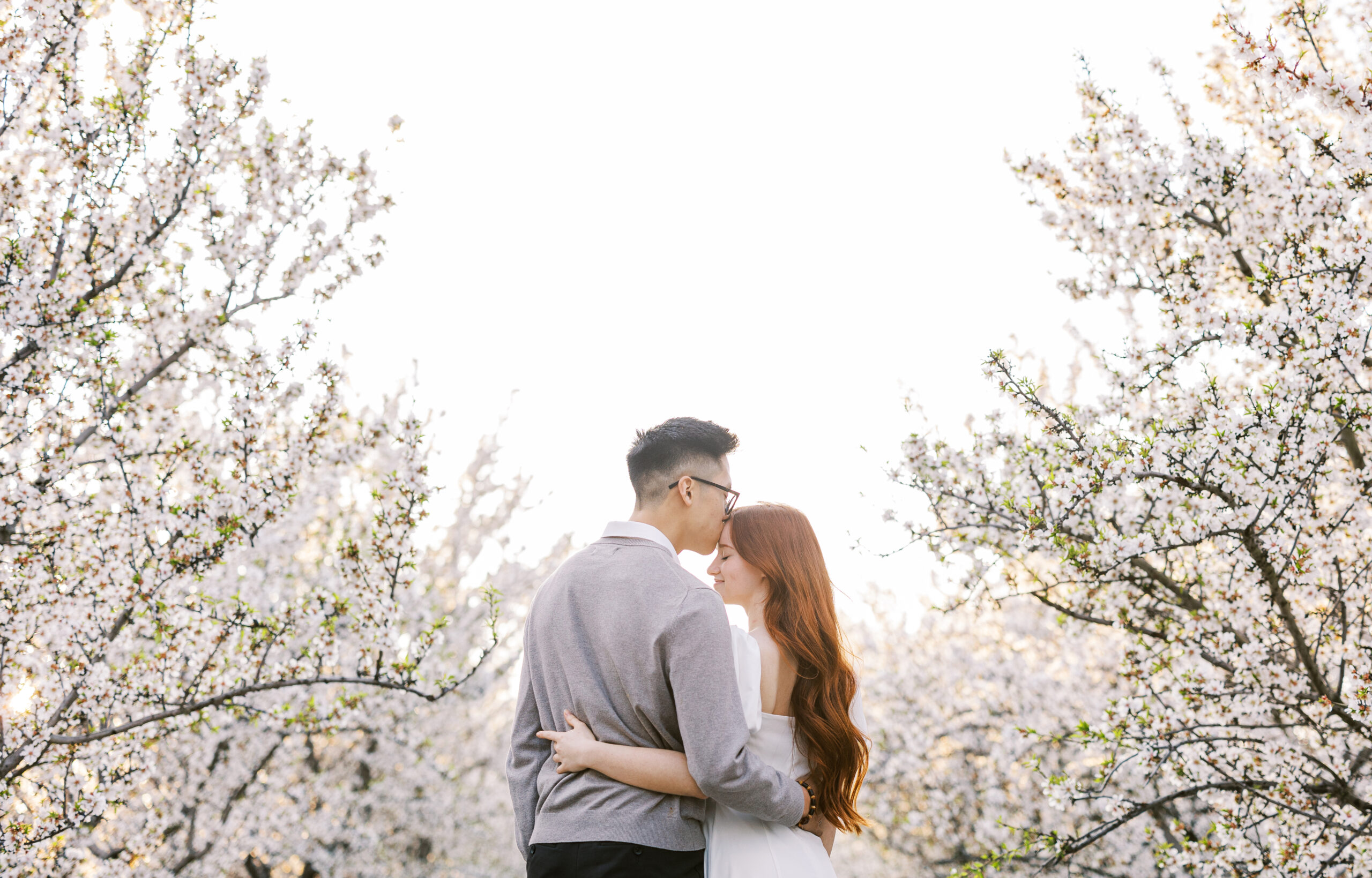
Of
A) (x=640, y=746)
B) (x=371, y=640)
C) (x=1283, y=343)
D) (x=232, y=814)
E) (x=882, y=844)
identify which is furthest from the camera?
(x=882, y=844)

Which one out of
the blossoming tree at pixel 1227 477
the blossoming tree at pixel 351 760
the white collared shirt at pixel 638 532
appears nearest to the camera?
the white collared shirt at pixel 638 532

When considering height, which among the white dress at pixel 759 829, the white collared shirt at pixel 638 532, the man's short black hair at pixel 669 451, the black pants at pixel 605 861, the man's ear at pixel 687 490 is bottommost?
the black pants at pixel 605 861

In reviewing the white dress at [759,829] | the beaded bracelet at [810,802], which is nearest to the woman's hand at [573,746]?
the white dress at [759,829]

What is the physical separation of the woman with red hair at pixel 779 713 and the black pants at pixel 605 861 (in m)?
0.16

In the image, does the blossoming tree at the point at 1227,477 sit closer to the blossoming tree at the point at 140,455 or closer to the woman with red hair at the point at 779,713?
the woman with red hair at the point at 779,713

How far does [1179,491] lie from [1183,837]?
1.67 metres

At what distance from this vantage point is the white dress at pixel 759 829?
2354 millimetres

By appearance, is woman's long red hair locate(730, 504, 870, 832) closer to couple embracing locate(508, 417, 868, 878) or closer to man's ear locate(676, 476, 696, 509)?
couple embracing locate(508, 417, 868, 878)

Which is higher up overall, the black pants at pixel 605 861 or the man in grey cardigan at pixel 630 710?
the man in grey cardigan at pixel 630 710

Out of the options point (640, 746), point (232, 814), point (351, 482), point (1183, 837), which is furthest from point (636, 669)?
point (351, 482)

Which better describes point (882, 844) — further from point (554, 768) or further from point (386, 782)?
point (554, 768)

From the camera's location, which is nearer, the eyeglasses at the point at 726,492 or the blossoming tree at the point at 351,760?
the eyeglasses at the point at 726,492

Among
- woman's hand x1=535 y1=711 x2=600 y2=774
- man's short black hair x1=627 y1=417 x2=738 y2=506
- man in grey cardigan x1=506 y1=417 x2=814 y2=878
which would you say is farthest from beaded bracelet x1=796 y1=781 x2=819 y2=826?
man's short black hair x1=627 y1=417 x2=738 y2=506

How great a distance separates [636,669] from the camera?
2.23 metres
